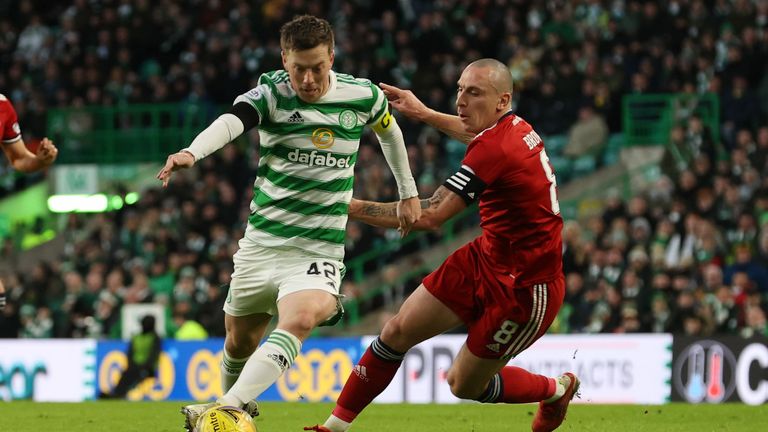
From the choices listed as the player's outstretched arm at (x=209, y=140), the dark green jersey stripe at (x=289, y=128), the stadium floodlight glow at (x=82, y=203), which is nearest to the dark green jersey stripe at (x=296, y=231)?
the dark green jersey stripe at (x=289, y=128)

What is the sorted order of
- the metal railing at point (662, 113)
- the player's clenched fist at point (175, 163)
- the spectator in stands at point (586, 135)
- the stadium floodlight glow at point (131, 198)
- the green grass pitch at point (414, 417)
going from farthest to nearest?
the stadium floodlight glow at point (131, 198)
the spectator in stands at point (586, 135)
the metal railing at point (662, 113)
the green grass pitch at point (414, 417)
the player's clenched fist at point (175, 163)

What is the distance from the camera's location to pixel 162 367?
53.7 feet

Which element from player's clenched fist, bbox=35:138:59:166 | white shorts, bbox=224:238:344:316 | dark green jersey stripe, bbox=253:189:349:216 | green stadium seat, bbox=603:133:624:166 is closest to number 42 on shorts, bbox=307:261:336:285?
white shorts, bbox=224:238:344:316

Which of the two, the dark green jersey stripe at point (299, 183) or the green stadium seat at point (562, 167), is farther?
the green stadium seat at point (562, 167)

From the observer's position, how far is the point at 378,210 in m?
7.90

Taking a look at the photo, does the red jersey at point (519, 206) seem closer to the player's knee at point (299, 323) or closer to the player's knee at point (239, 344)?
the player's knee at point (299, 323)

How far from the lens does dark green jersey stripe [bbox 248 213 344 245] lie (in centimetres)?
769

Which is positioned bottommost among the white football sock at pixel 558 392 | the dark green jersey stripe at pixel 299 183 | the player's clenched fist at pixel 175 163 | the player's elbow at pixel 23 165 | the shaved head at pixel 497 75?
the white football sock at pixel 558 392

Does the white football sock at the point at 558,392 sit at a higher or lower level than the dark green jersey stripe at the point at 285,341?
lower

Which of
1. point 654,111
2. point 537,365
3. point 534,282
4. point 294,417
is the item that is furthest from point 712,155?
point 534,282

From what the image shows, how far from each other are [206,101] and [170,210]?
286cm

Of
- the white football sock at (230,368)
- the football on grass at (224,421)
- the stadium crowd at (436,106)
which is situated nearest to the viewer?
the football on grass at (224,421)

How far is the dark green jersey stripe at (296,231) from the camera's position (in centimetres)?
769

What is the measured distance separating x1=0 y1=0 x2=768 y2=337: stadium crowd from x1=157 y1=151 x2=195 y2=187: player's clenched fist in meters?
9.65
